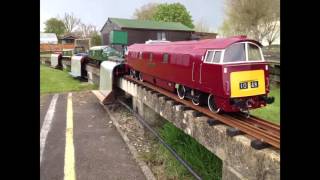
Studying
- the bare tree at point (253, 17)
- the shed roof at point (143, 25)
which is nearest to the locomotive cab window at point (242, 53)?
the bare tree at point (253, 17)

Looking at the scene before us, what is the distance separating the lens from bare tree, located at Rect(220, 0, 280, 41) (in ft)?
120

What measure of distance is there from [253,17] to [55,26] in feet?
229

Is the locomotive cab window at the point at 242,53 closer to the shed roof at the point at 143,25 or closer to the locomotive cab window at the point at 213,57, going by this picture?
the locomotive cab window at the point at 213,57

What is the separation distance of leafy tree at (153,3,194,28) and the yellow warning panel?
2229 inches

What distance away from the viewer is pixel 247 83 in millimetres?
7781

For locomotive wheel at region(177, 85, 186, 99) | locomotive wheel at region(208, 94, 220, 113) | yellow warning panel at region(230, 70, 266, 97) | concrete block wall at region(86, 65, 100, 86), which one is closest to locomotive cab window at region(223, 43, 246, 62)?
yellow warning panel at region(230, 70, 266, 97)

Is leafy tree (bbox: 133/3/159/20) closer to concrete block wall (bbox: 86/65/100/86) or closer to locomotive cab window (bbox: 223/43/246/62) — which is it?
concrete block wall (bbox: 86/65/100/86)

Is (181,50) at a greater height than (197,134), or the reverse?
(181,50)

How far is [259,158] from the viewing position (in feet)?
18.0

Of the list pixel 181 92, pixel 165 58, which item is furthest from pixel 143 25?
pixel 181 92
